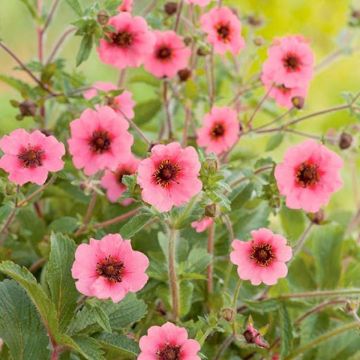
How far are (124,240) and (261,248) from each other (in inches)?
4.9

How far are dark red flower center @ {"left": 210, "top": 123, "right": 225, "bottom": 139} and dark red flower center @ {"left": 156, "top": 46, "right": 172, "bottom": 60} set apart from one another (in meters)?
0.10

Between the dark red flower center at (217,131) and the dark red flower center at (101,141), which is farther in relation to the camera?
the dark red flower center at (217,131)

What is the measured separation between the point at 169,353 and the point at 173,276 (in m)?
0.08

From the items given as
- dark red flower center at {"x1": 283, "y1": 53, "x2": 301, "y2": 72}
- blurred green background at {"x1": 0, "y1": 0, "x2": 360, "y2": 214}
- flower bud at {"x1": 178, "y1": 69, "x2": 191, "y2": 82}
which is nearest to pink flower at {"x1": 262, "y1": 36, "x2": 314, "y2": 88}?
dark red flower center at {"x1": 283, "y1": 53, "x2": 301, "y2": 72}

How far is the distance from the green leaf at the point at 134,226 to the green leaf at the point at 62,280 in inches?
2.2

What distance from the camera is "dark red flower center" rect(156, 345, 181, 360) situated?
0.58m

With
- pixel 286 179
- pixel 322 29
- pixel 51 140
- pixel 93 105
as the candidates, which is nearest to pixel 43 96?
pixel 93 105

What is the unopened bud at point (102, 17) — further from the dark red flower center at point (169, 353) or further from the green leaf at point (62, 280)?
the dark red flower center at point (169, 353)

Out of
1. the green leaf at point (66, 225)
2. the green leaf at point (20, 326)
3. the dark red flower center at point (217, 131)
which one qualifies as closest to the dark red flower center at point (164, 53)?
the dark red flower center at point (217, 131)

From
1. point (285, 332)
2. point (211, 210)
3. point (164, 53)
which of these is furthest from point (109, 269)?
point (164, 53)

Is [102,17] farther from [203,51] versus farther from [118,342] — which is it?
[118,342]

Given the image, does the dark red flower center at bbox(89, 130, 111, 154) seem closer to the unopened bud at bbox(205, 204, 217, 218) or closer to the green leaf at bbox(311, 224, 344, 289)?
the unopened bud at bbox(205, 204, 217, 218)

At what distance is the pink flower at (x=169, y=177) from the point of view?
0.58 m

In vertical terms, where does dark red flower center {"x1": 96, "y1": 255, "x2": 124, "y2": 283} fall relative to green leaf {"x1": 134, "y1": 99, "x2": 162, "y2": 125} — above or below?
below
